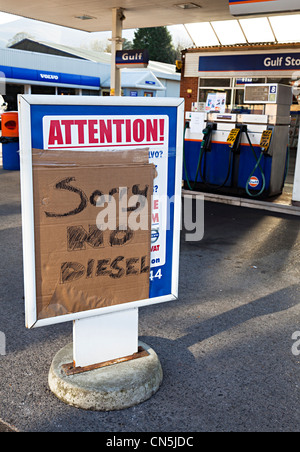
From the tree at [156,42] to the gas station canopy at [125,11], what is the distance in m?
51.5

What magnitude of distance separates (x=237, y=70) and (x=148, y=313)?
1689 cm

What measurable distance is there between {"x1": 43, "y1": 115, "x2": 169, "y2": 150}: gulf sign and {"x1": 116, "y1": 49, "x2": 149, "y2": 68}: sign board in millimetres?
13548

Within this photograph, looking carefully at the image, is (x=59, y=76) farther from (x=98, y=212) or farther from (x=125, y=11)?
(x=98, y=212)

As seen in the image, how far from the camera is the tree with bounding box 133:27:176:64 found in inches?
2653

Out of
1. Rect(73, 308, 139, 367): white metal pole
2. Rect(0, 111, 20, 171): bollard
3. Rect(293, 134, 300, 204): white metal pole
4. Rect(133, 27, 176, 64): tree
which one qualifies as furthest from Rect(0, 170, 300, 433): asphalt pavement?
Rect(133, 27, 176, 64): tree

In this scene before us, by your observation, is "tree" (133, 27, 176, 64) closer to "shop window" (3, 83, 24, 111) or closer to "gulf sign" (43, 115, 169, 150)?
"shop window" (3, 83, 24, 111)

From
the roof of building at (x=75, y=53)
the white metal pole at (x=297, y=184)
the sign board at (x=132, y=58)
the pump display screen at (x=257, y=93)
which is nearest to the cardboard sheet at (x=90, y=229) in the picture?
the white metal pole at (x=297, y=184)

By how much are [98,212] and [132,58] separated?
14.3 meters

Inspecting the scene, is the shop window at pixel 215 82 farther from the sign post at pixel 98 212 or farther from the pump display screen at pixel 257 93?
the sign post at pixel 98 212

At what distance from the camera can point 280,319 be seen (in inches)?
169

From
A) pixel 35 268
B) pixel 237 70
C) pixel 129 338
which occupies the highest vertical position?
pixel 237 70

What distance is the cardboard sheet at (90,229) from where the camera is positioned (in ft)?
8.94
